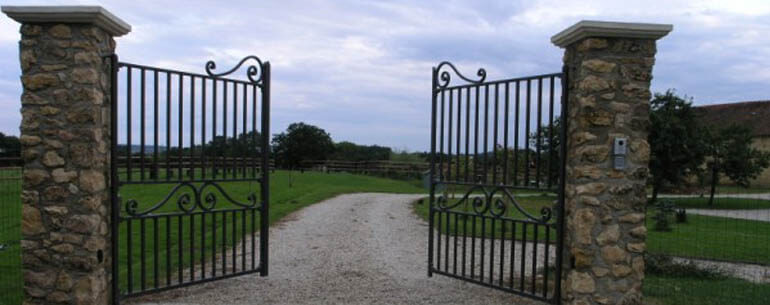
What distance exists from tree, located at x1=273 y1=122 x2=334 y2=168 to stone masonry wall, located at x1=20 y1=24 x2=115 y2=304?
115ft

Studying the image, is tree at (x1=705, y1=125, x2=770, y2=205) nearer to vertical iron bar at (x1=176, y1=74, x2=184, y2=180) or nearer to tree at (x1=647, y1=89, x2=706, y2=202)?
tree at (x1=647, y1=89, x2=706, y2=202)

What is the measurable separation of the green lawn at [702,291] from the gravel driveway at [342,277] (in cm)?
147

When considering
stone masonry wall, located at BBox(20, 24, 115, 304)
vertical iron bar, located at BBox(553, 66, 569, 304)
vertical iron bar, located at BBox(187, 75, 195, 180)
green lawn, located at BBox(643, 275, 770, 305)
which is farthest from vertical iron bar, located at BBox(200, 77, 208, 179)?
green lawn, located at BBox(643, 275, 770, 305)

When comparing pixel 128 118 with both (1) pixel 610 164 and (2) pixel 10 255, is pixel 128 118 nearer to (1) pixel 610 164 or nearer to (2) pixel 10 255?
(2) pixel 10 255

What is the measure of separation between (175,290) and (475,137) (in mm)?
3729

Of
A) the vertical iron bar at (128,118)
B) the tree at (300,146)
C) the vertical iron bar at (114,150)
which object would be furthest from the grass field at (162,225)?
the tree at (300,146)

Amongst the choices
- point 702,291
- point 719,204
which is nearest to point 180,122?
point 702,291

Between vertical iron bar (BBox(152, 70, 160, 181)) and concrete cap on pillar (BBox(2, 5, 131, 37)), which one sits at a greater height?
concrete cap on pillar (BBox(2, 5, 131, 37))

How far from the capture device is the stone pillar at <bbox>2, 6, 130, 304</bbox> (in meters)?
4.54

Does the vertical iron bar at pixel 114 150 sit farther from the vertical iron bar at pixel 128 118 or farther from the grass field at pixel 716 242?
the grass field at pixel 716 242

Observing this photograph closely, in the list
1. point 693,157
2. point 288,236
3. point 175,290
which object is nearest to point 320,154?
point 693,157

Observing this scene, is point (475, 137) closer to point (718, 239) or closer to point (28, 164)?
point (28, 164)

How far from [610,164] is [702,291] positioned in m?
2.44

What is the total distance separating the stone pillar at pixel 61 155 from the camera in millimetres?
4543
